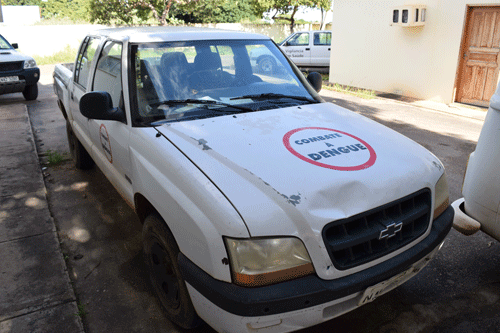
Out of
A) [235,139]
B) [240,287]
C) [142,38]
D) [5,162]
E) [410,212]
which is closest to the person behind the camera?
[240,287]

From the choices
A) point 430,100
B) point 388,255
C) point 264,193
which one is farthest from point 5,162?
point 430,100

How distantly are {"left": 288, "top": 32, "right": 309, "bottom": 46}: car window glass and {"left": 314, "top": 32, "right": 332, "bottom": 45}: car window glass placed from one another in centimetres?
35

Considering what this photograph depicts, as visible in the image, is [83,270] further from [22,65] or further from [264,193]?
[22,65]

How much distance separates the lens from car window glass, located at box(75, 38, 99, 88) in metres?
4.23

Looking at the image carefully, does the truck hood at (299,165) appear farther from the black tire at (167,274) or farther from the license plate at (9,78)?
the license plate at (9,78)

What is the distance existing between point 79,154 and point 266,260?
4.07 meters

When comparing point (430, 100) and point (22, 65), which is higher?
point (22, 65)

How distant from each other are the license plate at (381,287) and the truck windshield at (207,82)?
Result: 4.91 feet

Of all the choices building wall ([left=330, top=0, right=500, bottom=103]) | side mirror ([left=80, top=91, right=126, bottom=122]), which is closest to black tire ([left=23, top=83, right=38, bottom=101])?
building wall ([left=330, top=0, right=500, bottom=103])

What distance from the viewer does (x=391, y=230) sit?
2.20 metres

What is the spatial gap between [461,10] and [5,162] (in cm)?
947

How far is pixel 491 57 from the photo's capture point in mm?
8961

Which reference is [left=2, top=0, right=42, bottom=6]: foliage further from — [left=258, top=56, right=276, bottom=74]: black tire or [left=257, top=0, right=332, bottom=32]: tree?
[left=258, top=56, right=276, bottom=74]: black tire

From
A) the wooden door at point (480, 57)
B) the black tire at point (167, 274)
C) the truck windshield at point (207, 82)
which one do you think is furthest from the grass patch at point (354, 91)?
the black tire at point (167, 274)
